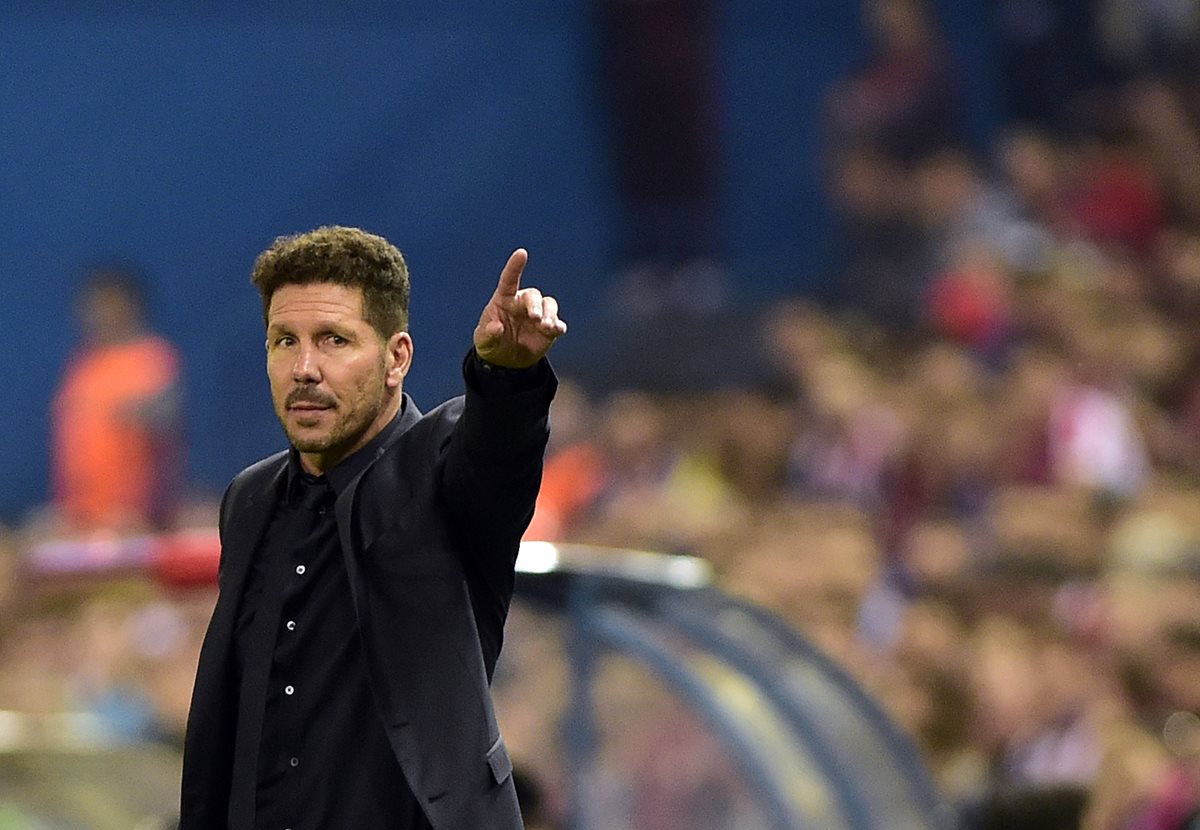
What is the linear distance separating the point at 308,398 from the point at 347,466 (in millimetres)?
124

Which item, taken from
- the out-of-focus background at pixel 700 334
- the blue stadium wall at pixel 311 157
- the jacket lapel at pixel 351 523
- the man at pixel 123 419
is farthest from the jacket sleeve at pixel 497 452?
the blue stadium wall at pixel 311 157

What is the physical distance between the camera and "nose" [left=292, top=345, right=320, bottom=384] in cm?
293

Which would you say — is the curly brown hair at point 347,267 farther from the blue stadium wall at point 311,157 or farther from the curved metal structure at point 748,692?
the blue stadium wall at point 311,157

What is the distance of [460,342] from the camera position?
13586 mm

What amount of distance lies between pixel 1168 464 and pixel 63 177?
24.5 ft

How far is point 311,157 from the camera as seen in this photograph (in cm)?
1429

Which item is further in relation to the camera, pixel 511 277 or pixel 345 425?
pixel 345 425

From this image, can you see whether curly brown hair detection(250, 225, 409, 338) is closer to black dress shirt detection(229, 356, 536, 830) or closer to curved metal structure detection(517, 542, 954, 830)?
black dress shirt detection(229, 356, 536, 830)

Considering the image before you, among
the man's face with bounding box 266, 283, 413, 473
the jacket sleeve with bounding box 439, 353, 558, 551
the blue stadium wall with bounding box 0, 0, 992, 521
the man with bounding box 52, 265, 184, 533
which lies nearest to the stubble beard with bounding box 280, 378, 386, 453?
the man's face with bounding box 266, 283, 413, 473

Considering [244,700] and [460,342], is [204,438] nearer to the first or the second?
[460,342]

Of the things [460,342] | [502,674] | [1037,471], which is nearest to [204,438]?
[460,342]

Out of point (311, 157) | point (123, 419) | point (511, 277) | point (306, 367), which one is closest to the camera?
point (511, 277)

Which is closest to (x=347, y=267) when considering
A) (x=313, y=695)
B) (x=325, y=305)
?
(x=325, y=305)

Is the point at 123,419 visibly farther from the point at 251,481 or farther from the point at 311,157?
the point at 251,481
